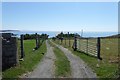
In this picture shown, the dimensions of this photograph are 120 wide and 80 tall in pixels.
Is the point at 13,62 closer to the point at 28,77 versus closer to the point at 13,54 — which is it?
the point at 13,54

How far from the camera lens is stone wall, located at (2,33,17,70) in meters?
12.8

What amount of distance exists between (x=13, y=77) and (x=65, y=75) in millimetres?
2149

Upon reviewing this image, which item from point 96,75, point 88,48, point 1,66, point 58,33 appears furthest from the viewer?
point 58,33

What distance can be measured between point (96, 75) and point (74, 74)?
3.01ft

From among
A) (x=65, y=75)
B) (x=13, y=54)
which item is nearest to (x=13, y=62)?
(x=13, y=54)

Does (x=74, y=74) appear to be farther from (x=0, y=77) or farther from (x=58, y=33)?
(x=58, y=33)

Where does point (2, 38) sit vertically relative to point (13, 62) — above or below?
above

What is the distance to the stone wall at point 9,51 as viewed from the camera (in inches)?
505

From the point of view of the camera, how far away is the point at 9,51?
42.9 feet

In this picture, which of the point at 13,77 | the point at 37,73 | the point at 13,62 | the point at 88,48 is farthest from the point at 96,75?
the point at 88,48

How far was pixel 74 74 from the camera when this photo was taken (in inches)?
441

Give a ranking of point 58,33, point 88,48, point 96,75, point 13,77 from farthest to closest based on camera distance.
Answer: point 58,33 → point 88,48 → point 96,75 → point 13,77

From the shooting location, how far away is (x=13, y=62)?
42.7 feet

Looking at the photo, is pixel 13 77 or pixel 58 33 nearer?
pixel 13 77
